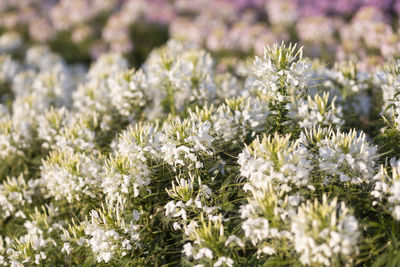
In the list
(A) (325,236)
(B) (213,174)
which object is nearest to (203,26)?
(B) (213,174)

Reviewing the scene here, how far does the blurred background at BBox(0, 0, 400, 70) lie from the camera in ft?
20.8

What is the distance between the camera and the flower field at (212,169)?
217 cm

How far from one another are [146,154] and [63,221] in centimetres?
117

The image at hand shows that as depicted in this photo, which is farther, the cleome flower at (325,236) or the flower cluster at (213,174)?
the flower cluster at (213,174)

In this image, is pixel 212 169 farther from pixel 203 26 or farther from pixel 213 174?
pixel 203 26

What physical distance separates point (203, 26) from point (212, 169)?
5.36m

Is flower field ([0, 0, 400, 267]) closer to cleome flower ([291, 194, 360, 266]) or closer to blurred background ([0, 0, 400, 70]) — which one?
cleome flower ([291, 194, 360, 266])

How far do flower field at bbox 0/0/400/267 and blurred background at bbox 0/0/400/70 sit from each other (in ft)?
3.00

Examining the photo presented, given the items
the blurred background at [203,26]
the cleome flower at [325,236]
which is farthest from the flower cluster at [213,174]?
the blurred background at [203,26]

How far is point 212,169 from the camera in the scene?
9.45ft

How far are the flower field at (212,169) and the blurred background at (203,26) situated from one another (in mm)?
913

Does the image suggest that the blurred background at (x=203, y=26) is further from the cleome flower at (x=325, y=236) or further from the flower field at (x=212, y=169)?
the cleome flower at (x=325, y=236)

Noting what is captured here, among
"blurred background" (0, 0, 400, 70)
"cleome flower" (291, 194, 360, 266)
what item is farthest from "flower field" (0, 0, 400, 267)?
"blurred background" (0, 0, 400, 70)

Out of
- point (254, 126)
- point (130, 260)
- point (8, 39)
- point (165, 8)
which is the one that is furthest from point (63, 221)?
point (165, 8)
